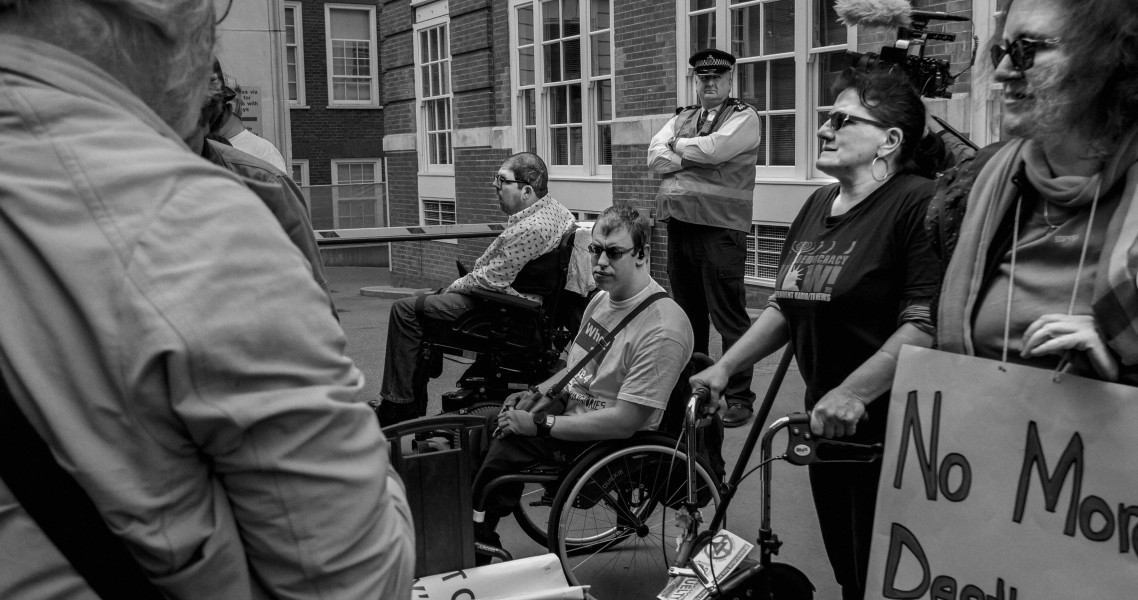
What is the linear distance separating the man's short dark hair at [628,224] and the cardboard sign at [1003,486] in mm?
2271

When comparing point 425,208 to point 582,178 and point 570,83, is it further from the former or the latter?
point 582,178

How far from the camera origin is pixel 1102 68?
2.09m

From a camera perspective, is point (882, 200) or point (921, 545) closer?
point (921, 545)

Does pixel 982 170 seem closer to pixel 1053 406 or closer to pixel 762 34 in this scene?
pixel 1053 406

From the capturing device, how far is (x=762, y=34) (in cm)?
970

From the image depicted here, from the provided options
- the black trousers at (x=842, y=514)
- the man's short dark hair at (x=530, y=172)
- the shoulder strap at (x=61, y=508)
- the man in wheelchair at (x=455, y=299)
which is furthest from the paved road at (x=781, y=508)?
the shoulder strap at (x=61, y=508)

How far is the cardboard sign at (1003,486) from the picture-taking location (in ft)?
6.58

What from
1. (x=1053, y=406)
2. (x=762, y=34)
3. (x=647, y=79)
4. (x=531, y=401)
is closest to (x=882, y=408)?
(x=1053, y=406)

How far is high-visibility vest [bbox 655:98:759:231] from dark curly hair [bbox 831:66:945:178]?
11.6 ft

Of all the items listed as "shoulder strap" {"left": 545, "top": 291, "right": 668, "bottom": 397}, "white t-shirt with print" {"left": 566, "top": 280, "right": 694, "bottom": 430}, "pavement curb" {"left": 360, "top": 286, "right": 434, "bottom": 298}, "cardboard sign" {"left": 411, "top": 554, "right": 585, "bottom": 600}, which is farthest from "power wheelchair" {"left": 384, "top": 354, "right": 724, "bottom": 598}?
A: "pavement curb" {"left": 360, "top": 286, "right": 434, "bottom": 298}

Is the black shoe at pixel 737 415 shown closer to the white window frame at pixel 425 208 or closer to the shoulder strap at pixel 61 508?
the shoulder strap at pixel 61 508

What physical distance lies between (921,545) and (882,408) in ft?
2.28

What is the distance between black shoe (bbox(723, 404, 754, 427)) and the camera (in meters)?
6.29

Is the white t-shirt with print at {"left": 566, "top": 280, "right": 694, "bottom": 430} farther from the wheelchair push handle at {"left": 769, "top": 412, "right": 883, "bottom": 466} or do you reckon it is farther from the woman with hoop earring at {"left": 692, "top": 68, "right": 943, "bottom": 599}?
the wheelchair push handle at {"left": 769, "top": 412, "right": 883, "bottom": 466}
